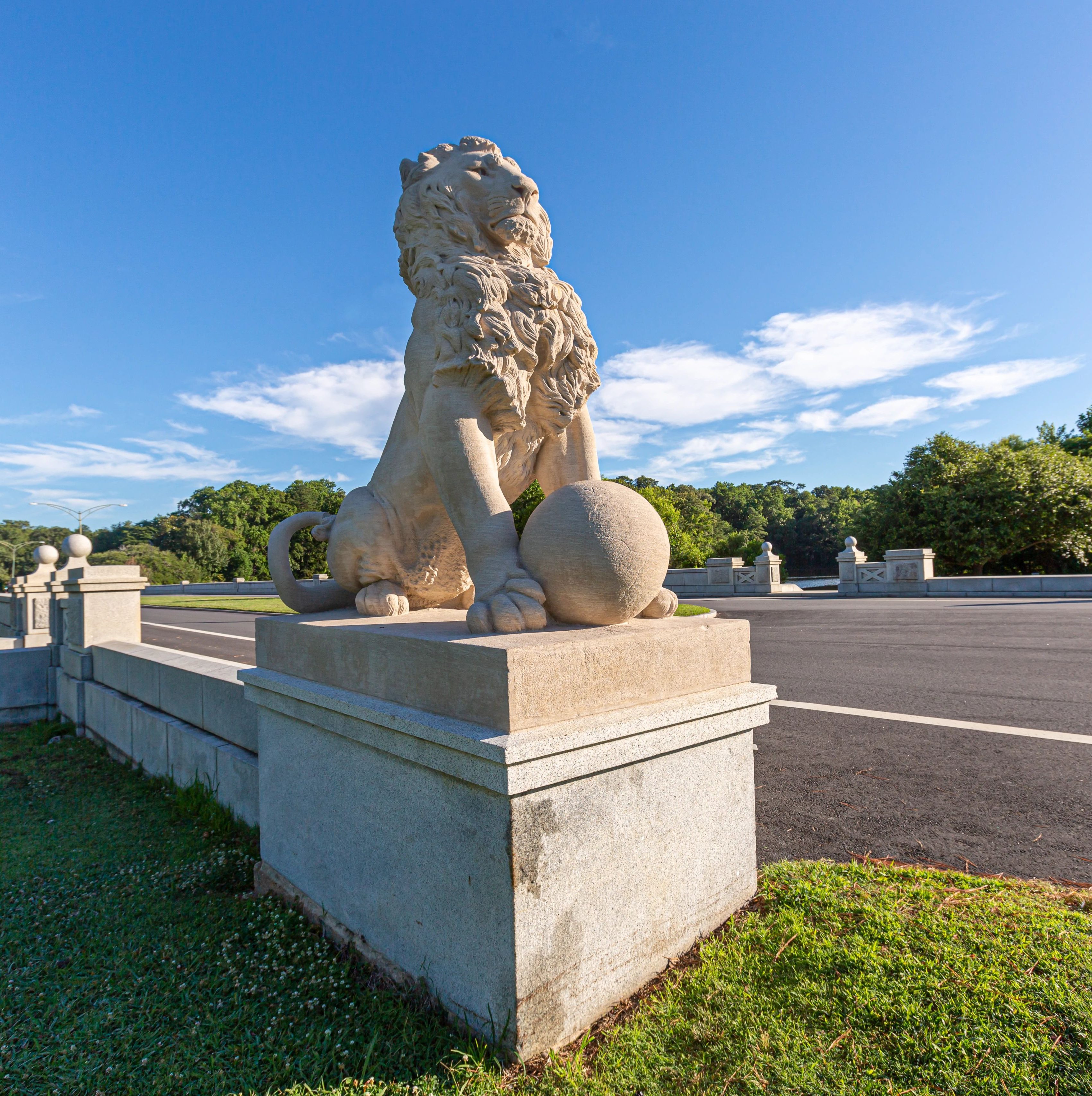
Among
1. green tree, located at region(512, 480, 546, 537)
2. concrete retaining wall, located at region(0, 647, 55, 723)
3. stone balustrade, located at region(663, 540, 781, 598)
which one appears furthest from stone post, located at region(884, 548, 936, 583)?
concrete retaining wall, located at region(0, 647, 55, 723)

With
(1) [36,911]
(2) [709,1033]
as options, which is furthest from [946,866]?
(1) [36,911]

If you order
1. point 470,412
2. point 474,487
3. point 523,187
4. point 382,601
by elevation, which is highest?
point 523,187

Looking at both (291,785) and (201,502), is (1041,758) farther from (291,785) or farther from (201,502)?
(201,502)

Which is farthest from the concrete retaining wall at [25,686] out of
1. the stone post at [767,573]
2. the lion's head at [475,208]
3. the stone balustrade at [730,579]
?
the stone post at [767,573]

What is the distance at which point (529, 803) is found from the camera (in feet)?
5.67

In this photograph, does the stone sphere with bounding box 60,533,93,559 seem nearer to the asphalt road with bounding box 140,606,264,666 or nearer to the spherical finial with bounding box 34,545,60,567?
the spherical finial with bounding box 34,545,60,567

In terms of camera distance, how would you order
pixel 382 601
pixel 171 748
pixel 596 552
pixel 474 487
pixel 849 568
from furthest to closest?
pixel 849 568, pixel 171 748, pixel 382 601, pixel 474 487, pixel 596 552

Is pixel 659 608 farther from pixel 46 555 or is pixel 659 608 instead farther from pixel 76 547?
pixel 46 555

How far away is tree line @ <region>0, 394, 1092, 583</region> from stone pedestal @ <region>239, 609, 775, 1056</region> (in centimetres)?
650

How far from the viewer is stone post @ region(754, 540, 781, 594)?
2402cm

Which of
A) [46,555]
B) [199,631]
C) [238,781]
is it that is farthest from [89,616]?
[199,631]

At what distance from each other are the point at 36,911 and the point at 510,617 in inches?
112

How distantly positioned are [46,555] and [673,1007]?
9872 mm

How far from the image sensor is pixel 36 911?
3029 millimetres
